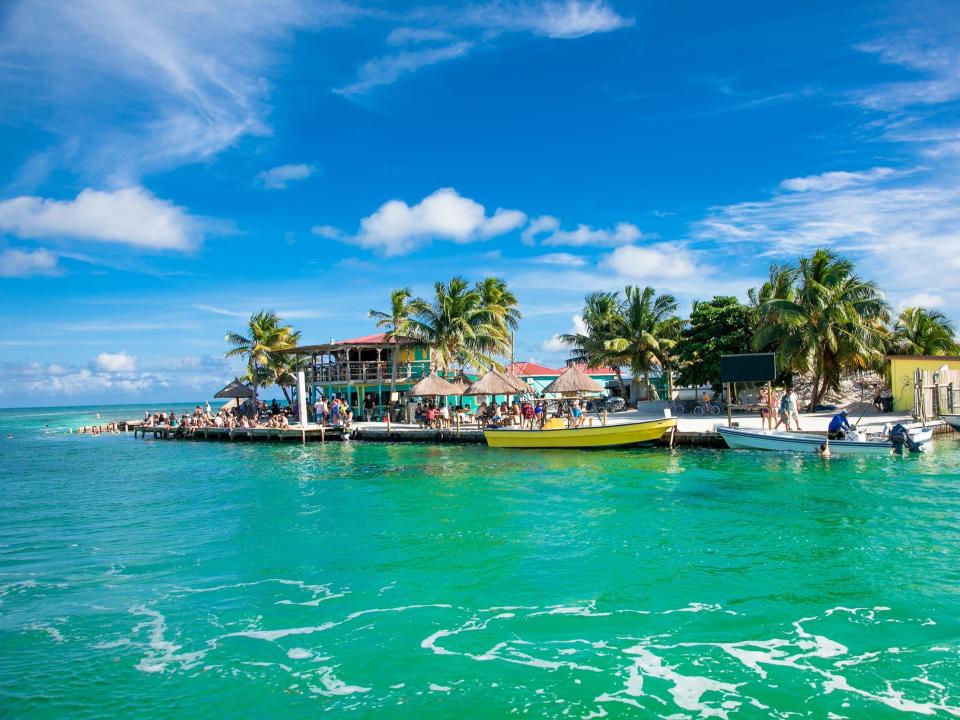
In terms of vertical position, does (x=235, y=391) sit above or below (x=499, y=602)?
above

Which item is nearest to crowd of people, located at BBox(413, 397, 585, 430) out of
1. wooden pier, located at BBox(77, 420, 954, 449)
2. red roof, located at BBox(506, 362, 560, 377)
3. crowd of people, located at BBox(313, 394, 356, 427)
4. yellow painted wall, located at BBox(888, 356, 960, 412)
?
wooden pier, located at BBox(77, 420, 954, 449)

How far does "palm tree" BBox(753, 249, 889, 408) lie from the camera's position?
90.9 ft

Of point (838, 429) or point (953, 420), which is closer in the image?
point (838, 429)

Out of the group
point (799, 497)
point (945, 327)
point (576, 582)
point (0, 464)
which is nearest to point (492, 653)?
point (576, 582)

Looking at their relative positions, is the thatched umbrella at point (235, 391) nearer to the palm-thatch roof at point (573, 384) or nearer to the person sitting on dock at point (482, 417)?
the person sitting on dock at point (482, 417)

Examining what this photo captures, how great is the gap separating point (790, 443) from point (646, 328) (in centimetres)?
1489

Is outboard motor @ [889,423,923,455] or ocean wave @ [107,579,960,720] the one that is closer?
ocean wave @ [107,579,960,720]

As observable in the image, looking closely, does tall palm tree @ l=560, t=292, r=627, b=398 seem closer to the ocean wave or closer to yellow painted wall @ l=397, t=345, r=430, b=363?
yellow painted wall @ l=397, t=345, r=430, b=363

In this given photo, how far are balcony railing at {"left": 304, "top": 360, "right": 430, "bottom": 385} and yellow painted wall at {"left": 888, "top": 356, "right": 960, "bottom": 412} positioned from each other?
22.7 m

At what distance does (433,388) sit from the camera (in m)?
30.3

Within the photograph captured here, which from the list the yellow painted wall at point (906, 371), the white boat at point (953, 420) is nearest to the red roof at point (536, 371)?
the yellow painted wall at point (906, 371)

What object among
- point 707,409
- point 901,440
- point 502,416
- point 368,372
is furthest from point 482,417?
point 901,440

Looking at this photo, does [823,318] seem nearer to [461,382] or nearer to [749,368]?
[749,368]

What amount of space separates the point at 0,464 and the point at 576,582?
30649mm
